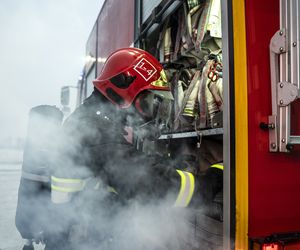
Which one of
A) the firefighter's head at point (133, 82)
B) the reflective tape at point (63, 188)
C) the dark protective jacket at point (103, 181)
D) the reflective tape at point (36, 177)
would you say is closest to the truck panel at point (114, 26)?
the firefighter's head at point (133, 82)

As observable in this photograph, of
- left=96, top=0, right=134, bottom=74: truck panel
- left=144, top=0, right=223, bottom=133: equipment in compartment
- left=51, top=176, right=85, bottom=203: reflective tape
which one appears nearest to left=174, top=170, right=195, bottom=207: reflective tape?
left=144, top=0, right=223, bottom=133: equipment in compartment

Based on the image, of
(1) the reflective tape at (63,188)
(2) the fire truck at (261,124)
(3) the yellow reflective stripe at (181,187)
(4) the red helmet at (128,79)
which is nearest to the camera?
(2) the fire truck at (261,124)

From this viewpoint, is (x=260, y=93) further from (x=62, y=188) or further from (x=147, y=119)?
(x=62, y=188)

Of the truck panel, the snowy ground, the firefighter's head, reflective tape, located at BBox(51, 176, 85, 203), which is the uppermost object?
the truck panel

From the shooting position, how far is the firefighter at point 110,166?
59.4 inches

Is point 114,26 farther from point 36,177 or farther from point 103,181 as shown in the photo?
point 103,181

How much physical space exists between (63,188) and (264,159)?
1.02 metres

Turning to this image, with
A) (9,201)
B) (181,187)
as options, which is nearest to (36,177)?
(181,187)

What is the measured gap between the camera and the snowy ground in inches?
112

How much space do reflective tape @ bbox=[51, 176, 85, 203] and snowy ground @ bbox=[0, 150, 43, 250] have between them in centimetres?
55

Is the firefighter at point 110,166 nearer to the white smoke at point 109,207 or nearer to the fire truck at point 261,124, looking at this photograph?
the white smoke at point 109,207

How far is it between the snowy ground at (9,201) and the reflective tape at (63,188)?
550 mm

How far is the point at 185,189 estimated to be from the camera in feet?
4.81

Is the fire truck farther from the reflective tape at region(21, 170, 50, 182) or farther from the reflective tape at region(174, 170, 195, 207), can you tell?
the reflective tape at region(21, 170, 50, 182)
